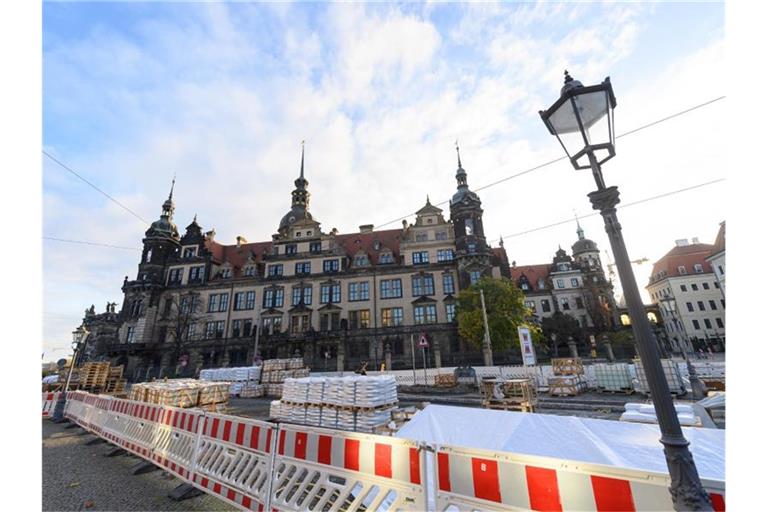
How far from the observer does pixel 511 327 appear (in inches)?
1034

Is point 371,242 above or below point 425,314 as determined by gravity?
above

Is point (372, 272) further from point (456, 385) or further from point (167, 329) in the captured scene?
point (167, 329)

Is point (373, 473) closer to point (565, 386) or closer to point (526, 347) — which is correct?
point (526, 347)

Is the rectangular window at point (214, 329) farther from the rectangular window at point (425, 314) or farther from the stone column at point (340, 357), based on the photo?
the rectangular window at point (425, 314)

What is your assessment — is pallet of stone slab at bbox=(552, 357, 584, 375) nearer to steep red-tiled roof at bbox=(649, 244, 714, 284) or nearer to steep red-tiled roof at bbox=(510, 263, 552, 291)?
steep red-tiled roof at bbox=(510, 263, 552, 291)

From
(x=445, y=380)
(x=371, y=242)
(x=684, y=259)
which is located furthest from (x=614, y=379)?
(x=684, y=259)

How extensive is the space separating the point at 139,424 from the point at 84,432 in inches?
223

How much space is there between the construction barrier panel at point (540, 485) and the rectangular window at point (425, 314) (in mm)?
29399

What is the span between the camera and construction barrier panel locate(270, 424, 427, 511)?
10.0 ft

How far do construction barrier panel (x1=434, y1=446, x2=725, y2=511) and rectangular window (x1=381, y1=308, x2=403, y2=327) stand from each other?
2982 centimetres

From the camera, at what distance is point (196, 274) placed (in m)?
38.4

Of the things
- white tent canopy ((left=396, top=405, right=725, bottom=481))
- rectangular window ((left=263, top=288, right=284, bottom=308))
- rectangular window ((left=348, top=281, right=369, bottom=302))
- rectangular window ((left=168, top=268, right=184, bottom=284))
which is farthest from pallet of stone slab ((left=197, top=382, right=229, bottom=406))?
rectangular window ((left=168, top=268, right=184, bottom=284))

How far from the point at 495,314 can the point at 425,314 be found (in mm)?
7810
